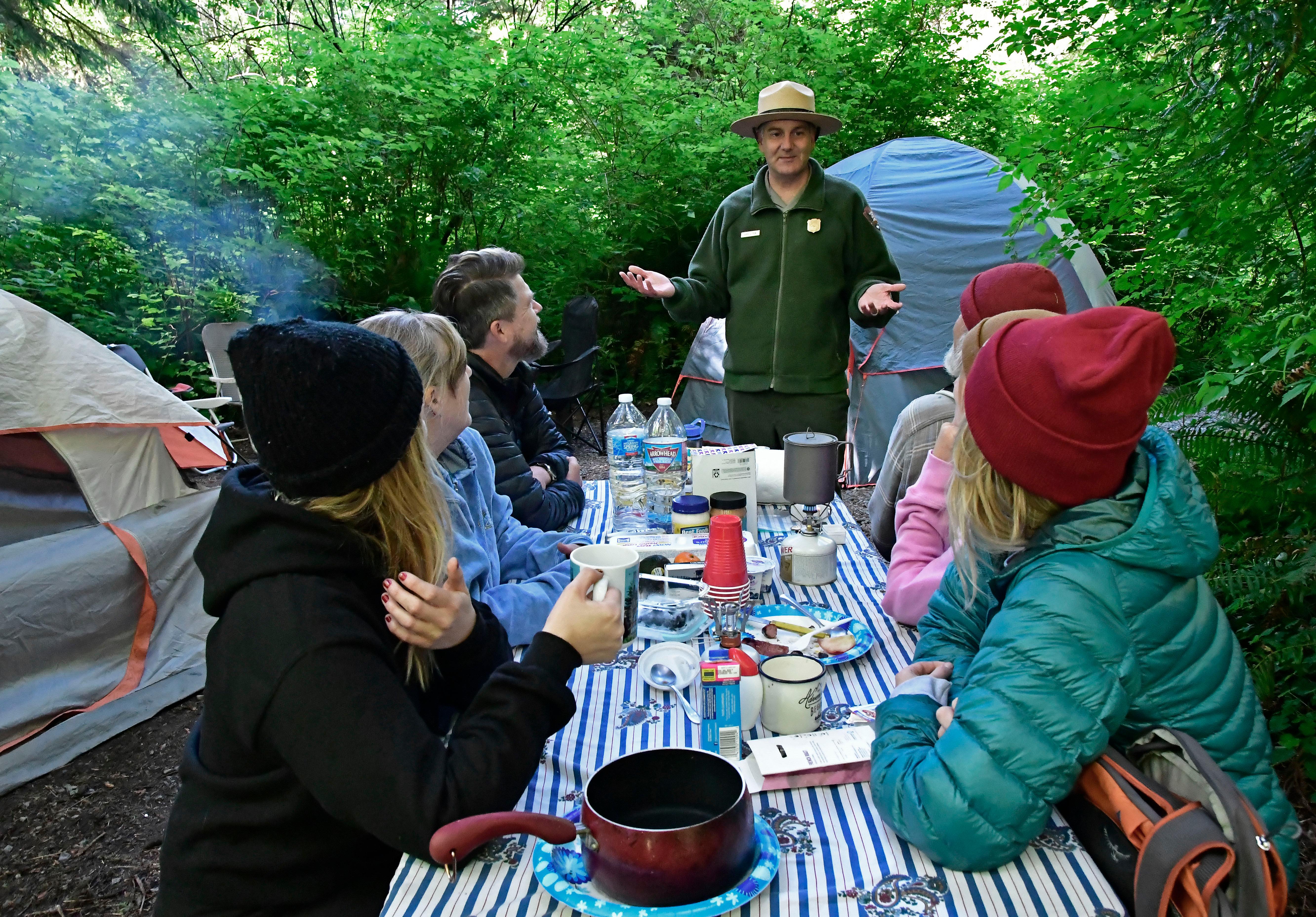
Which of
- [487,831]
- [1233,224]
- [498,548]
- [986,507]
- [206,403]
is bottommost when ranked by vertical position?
[206,403]

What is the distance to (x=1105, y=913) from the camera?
101 centimetres

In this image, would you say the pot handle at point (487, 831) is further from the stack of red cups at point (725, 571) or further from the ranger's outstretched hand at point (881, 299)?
the ranger's outstretched hand at point (881, 299)

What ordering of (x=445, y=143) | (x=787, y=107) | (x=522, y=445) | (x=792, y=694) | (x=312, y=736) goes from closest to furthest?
1. (x=312, y=736)
2. (x=792, y=694)
3. (x=522, y=445)
4. (x=787, y=107)
5. (x=445, y=143)

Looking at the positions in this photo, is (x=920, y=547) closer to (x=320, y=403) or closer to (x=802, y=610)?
(x=802, y=610)

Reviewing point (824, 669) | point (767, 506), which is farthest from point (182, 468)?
point (824, 669)

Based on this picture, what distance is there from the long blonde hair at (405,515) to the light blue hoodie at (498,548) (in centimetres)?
33

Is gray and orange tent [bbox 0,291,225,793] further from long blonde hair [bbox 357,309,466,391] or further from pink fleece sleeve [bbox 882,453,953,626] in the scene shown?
pink fleece sleeve [bbox 882,453,953,626]

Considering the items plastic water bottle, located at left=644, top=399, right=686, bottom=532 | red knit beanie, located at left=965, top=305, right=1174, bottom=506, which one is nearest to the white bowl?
red knit beanie, located at left=965, top=305, right=1174, bottom=506

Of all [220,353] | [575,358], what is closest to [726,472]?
[575,358]

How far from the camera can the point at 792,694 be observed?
1.38m

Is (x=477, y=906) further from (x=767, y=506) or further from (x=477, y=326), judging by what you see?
(x=477, y=326)

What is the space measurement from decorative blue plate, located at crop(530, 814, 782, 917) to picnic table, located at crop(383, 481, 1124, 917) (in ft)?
0.10

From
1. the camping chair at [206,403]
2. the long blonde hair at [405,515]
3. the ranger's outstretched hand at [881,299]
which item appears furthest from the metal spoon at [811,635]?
the camping chair at [206,403]

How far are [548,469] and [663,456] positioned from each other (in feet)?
2.04
